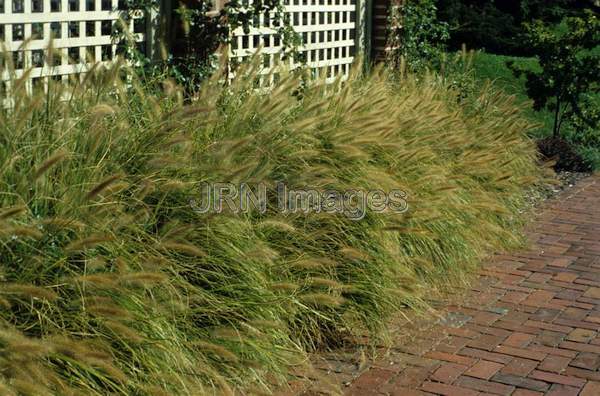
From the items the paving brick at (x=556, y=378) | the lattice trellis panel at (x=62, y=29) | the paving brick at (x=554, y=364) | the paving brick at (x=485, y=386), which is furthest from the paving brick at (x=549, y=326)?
the lattice trellis panel at (x=62, y=29)

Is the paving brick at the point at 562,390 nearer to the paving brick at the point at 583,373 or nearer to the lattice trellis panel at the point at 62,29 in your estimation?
the paving brick at the point at 583,373

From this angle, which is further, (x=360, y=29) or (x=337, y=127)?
(x=360, y=29)

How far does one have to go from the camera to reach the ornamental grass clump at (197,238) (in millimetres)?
3844

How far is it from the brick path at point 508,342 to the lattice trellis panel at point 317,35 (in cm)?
293

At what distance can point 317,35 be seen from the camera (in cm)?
1055

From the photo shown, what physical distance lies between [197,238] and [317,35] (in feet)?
20.2

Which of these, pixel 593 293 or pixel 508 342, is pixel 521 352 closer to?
pixel 508 342

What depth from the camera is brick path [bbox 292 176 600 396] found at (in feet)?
15.8

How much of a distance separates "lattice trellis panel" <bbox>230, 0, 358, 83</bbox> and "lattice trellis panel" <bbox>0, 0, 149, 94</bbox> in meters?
1.20

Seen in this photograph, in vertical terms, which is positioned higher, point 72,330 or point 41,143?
point 41,143

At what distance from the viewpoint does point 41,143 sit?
4.57m

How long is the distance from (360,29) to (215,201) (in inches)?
282

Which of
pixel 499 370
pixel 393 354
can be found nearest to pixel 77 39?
pixel 393 354

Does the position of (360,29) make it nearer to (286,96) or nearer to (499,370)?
(286,96)
